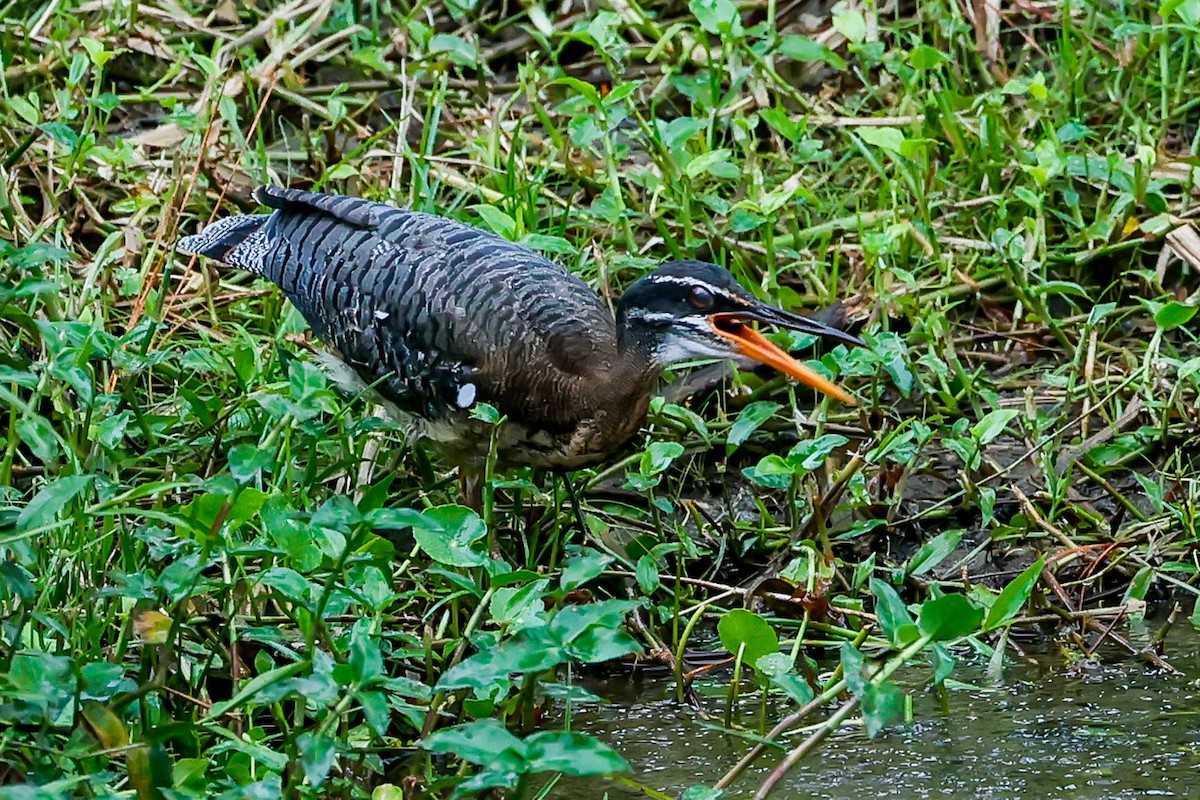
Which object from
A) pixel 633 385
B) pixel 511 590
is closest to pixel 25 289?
pixel 511 590

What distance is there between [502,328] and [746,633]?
5.36 ft

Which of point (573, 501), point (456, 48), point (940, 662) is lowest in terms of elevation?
point (573, 501)

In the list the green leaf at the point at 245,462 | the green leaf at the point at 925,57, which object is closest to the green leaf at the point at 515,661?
the green leaf at the point at 245,462

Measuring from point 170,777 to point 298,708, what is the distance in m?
0.56

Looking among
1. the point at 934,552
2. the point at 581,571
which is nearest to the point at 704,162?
the point at 934,552

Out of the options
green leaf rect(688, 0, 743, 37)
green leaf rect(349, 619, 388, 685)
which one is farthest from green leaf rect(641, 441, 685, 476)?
green leaf rect(688, 0, 743, 37)

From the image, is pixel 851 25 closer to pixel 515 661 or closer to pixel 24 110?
pixel 24 110

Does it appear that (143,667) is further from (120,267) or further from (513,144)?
(513,144)

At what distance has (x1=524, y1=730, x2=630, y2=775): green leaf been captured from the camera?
2473 mm

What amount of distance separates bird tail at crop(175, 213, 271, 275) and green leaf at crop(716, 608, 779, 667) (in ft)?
8.14

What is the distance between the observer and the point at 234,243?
5426 mm

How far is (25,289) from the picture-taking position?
11.7ft

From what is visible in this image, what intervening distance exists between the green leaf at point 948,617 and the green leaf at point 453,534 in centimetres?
95

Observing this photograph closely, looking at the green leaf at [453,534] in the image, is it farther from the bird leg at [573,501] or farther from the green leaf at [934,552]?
the green leaf at [934,552]
